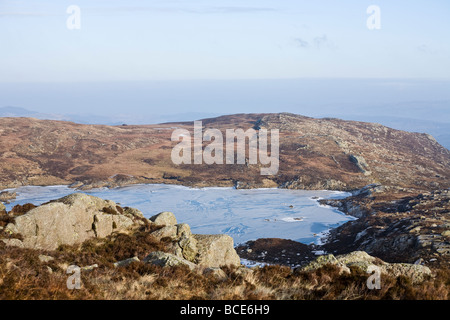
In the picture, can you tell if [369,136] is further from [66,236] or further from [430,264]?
[66,236]

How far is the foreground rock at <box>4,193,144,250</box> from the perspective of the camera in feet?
46.0

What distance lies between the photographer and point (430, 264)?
19516 mm

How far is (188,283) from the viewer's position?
934 cm

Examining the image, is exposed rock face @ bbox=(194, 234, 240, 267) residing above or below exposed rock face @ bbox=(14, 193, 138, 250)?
below

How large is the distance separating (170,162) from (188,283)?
62245mm

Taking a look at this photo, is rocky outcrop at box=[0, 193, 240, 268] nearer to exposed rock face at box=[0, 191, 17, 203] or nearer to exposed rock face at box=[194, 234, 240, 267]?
exposed rock face at box=[194, 234, 240, 267]

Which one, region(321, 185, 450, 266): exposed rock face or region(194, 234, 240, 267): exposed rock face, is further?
region(321, 185, 450, 266): exposed rock face

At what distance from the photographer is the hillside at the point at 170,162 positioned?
199 feet

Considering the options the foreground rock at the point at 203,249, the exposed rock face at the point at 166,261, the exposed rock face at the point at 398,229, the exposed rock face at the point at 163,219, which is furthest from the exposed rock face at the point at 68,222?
the exposed rock face at the point at 398,229

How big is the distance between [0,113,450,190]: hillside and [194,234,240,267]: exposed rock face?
4344 centimetres

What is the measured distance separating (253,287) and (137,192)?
155 feet

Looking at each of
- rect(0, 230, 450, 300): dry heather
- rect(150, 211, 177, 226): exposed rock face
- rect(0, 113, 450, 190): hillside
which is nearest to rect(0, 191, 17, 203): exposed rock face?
rect(0, 113, 450, 190): hillside

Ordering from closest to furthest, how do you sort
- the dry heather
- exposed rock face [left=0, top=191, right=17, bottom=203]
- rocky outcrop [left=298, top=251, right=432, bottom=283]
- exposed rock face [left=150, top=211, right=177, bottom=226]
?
the dry heather → rocky outcrop [left=298, top=251, right=432, bottom=283] → exposed rock face [left=150, top=211, right=177, bottom=226] → exposed rock face [left=0, top=191, right=17, bottom=203]
